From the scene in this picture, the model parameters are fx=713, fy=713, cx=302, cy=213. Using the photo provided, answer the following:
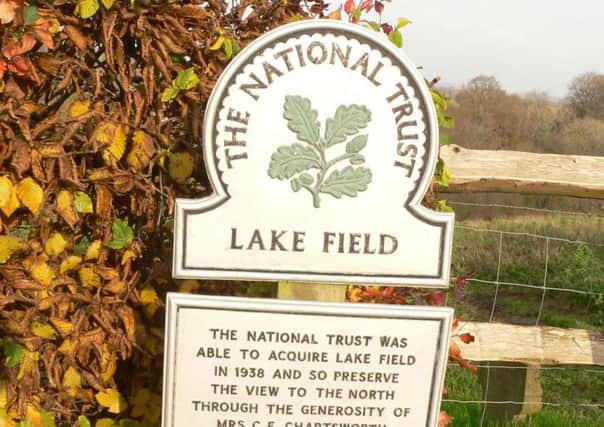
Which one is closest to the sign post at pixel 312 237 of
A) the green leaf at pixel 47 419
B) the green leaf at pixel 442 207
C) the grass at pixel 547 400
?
the green leaf at pixel 47 419

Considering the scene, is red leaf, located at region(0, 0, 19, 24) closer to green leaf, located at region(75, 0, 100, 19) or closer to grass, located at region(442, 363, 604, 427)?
green leaf, located at region(75, 0, 100, 19)

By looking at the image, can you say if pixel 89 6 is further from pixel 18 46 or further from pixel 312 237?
pixel 312 237

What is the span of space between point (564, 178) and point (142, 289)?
5.70 ft

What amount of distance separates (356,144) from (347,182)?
0.32 ft

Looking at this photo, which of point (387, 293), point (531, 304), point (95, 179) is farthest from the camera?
point (531, 304)

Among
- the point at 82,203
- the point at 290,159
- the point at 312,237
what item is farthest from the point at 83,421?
the point at 290,159

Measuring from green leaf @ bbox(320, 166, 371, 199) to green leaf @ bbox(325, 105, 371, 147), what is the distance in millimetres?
80

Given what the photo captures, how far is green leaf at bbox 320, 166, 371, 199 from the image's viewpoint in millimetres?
1785

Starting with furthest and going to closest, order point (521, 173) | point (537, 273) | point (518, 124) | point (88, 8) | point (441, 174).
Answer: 1. point (518, 124)
2. point (537, 273)
3. point (521, 173)
4. point (441, 174)
5. point (88, 8)

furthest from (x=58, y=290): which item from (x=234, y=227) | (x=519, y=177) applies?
(x=519, y=177)

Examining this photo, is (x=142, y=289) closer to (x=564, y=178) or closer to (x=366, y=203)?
(x=366, y=203)

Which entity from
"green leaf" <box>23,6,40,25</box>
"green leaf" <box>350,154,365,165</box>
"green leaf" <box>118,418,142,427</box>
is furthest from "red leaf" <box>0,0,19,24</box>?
"green leaf" <box>118,418,142,427</box>

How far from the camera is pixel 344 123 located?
1768mm

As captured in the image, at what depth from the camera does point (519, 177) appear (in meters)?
2.79
